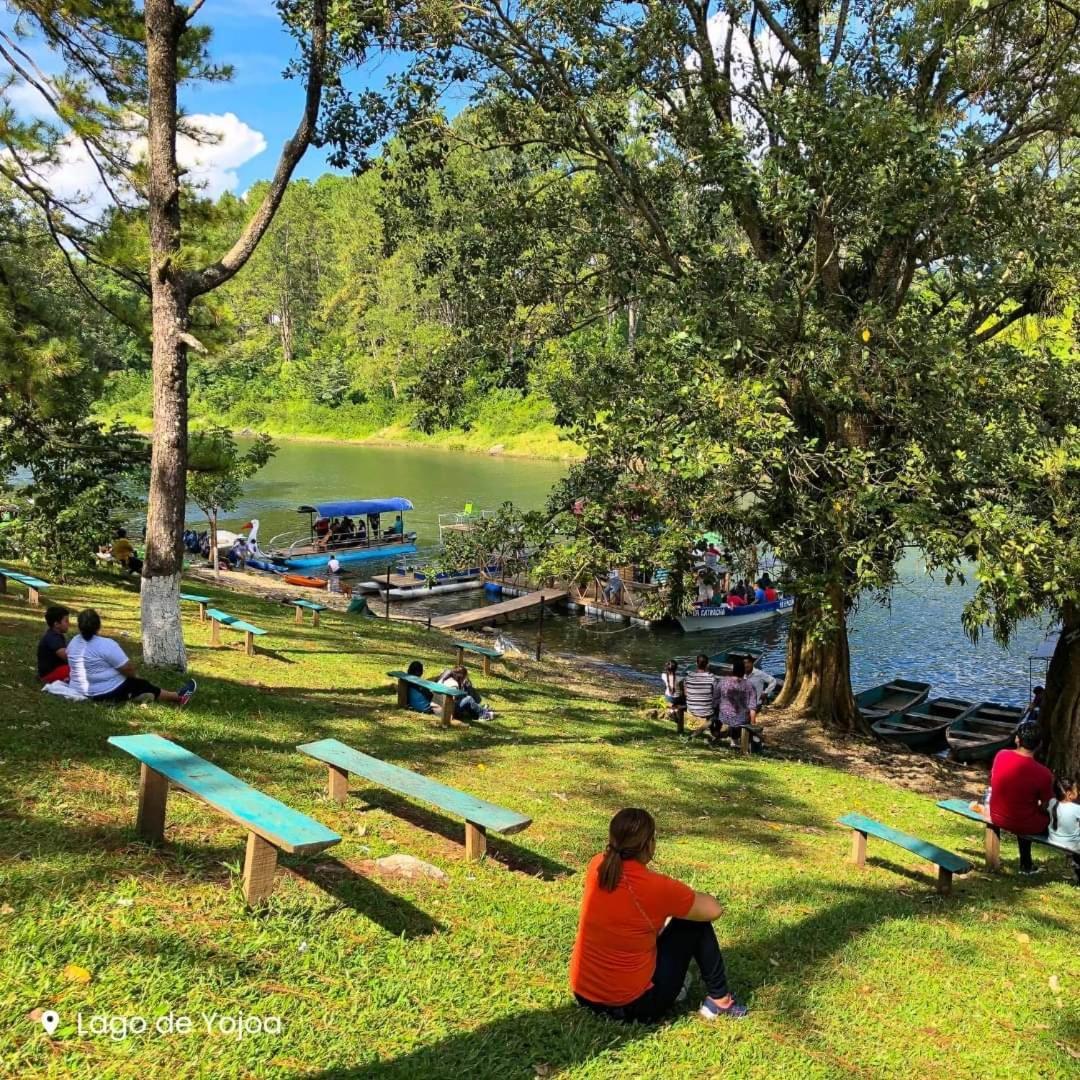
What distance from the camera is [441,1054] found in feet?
12.5

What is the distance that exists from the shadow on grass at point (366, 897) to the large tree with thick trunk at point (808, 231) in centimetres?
577

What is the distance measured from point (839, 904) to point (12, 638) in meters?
9.15

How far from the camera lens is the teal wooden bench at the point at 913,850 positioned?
6.73 metres

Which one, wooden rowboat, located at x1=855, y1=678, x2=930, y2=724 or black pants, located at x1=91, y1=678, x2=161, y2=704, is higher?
black pants, located at x1=91, y1=678, x2=161, y2=704

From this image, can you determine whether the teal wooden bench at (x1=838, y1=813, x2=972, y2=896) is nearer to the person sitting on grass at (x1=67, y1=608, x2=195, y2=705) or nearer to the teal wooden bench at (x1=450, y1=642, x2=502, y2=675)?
the person sitting on grass at (x1=67, y1=608, x2=195, y2=705)

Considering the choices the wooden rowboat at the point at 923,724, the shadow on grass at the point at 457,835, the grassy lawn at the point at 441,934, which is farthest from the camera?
the wooden rowboat at the point at 923,724

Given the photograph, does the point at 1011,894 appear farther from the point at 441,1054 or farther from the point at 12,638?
the point at 12,638

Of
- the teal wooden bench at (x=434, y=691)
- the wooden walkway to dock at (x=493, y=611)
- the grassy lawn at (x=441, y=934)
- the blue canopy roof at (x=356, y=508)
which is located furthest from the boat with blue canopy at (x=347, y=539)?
the grassy lawn at (x=441, y=934)

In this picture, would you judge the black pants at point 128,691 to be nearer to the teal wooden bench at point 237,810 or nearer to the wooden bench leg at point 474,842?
the teal wooden bench at point 237,810

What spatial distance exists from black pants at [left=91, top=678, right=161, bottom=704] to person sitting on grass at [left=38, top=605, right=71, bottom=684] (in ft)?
1.74

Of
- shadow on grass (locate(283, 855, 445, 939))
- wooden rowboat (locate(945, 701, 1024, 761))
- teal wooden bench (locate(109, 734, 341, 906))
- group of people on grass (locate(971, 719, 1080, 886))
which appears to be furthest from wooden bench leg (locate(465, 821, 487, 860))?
wooden rowboat (locate(945, 701, 1024, 761))

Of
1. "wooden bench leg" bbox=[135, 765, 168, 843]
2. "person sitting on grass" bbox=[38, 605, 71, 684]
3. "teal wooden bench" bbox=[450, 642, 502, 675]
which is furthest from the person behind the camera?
"teal wooden bench" bbox=[450, 642, 502, 675]

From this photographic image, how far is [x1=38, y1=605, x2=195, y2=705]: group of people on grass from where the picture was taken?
779 centimetres

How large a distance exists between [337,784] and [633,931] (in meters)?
3.04
